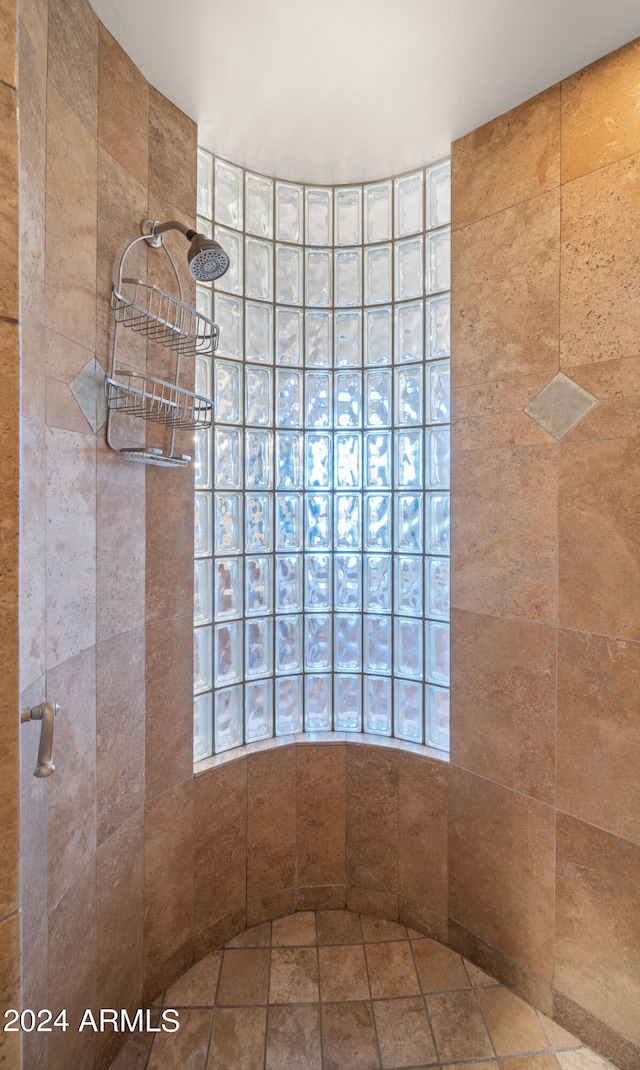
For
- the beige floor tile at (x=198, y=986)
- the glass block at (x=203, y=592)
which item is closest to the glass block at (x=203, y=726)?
the glass block at (x=203, y=592)

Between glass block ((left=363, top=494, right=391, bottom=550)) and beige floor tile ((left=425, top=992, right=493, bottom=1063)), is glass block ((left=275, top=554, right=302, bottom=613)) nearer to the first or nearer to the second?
glass block ((left=363, top=494, right=391, bottom=550))

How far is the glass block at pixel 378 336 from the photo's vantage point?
5.49 feet

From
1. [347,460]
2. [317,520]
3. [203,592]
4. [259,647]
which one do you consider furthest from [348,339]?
[259,647]

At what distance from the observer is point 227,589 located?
158 centimetres

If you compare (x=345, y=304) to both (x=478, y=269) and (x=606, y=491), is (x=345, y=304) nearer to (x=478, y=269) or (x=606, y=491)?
(x=478, y=269)

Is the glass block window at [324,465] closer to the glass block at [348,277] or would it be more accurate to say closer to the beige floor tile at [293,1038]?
the glass block at [348,277]

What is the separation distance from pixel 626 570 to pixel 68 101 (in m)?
1.59

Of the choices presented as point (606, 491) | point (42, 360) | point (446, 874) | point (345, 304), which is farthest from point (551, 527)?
point (42, 360)

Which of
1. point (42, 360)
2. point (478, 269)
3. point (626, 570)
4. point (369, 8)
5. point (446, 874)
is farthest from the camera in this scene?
point (446, 874)

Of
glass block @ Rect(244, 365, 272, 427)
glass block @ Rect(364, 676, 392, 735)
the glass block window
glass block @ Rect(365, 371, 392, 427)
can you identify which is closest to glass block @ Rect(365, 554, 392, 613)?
the glass block window

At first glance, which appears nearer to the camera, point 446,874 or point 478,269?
point 478,269

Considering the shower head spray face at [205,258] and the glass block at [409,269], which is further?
the glass block at [409,269]

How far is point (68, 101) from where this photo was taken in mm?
1032

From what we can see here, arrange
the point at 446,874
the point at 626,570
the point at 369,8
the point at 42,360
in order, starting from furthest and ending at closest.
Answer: the point at 446,874, the point at 626,570, the point at 369,8, the point at 42,360
